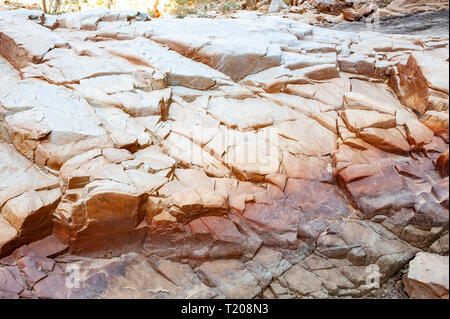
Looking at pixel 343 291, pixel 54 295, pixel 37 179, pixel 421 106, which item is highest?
pixel 421 106

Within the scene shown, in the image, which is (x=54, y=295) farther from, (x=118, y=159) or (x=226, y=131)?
(x=226, y=131)

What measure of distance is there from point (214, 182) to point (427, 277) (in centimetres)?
348

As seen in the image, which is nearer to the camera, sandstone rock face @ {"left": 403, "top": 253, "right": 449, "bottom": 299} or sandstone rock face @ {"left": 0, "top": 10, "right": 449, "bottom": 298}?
sandstone rock face @ {"left": 403, "top": 253, "right": 449, "bottom": 299}

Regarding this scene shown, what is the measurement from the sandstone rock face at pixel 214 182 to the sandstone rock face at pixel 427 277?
A: 39 mm

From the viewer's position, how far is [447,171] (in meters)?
3.74

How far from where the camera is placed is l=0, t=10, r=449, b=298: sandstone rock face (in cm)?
489

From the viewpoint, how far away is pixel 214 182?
19.6 ft

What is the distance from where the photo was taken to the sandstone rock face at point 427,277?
3643 mm

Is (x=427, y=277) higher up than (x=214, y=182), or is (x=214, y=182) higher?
(x=427, y=277)

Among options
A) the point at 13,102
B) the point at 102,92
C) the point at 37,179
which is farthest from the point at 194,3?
the point at 37,179

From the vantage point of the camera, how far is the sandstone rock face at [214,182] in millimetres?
4887

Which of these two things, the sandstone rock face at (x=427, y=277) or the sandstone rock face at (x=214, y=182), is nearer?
the sandstone rock face at (x=427, y=277)

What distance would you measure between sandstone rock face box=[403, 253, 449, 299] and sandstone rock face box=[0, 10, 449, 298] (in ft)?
0.13
